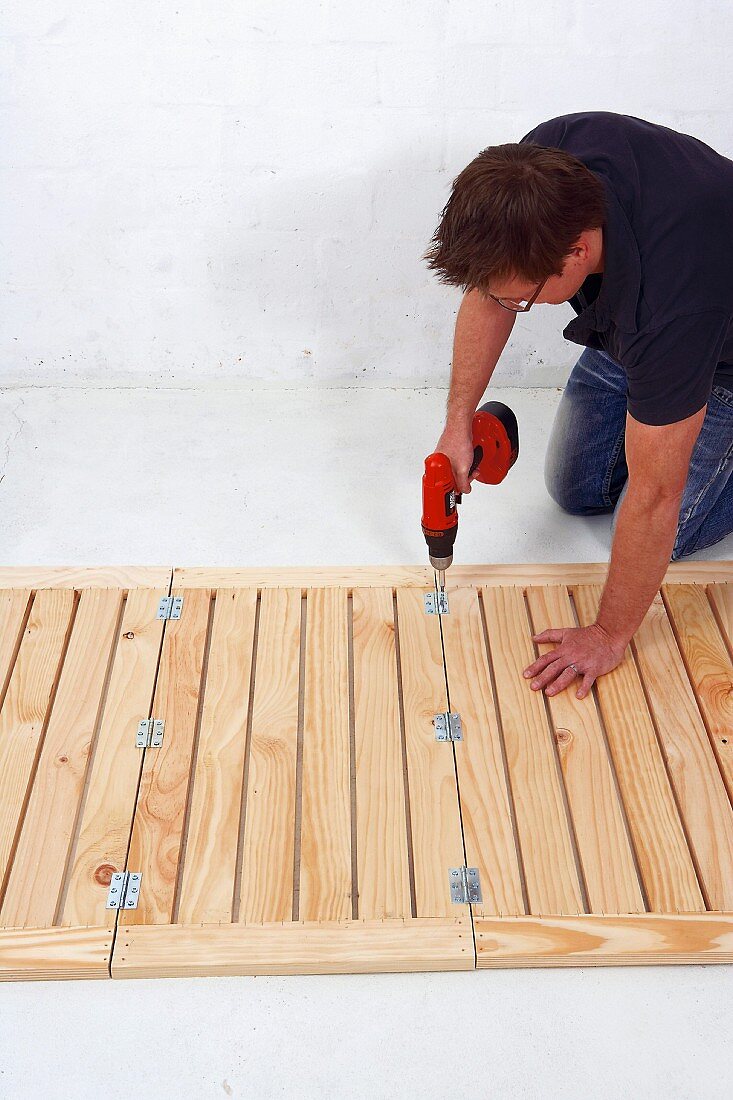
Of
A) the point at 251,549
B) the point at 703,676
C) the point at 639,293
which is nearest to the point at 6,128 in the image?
the point at 251,549

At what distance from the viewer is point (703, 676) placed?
219cm

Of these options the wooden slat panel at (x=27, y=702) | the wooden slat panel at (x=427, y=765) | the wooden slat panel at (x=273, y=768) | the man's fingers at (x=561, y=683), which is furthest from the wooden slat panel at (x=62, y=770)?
the man's fingers at (x=561, y=683)

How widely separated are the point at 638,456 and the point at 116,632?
4.06ft

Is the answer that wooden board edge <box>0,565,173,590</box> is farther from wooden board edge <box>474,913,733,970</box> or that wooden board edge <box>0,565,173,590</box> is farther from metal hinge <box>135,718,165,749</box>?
wooden board edge <box>474,913,733,970</box>

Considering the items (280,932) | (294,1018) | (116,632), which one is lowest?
(294,1018)

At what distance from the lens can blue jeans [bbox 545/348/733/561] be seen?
2322 mm

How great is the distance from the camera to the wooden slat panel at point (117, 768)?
1.81 metres

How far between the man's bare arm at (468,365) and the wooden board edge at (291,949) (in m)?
0.96

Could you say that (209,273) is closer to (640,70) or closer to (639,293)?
(640,70)

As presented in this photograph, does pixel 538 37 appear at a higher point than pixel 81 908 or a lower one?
higher

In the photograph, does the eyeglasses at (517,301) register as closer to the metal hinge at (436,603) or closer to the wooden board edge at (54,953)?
the metal hinge at (436,603)

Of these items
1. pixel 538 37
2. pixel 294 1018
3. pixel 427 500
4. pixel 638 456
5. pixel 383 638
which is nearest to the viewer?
pixel 294 1018

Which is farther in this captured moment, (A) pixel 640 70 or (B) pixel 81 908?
(A) pixel 640 70

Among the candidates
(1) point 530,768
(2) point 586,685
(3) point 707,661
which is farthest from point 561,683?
(3) point 707,661
